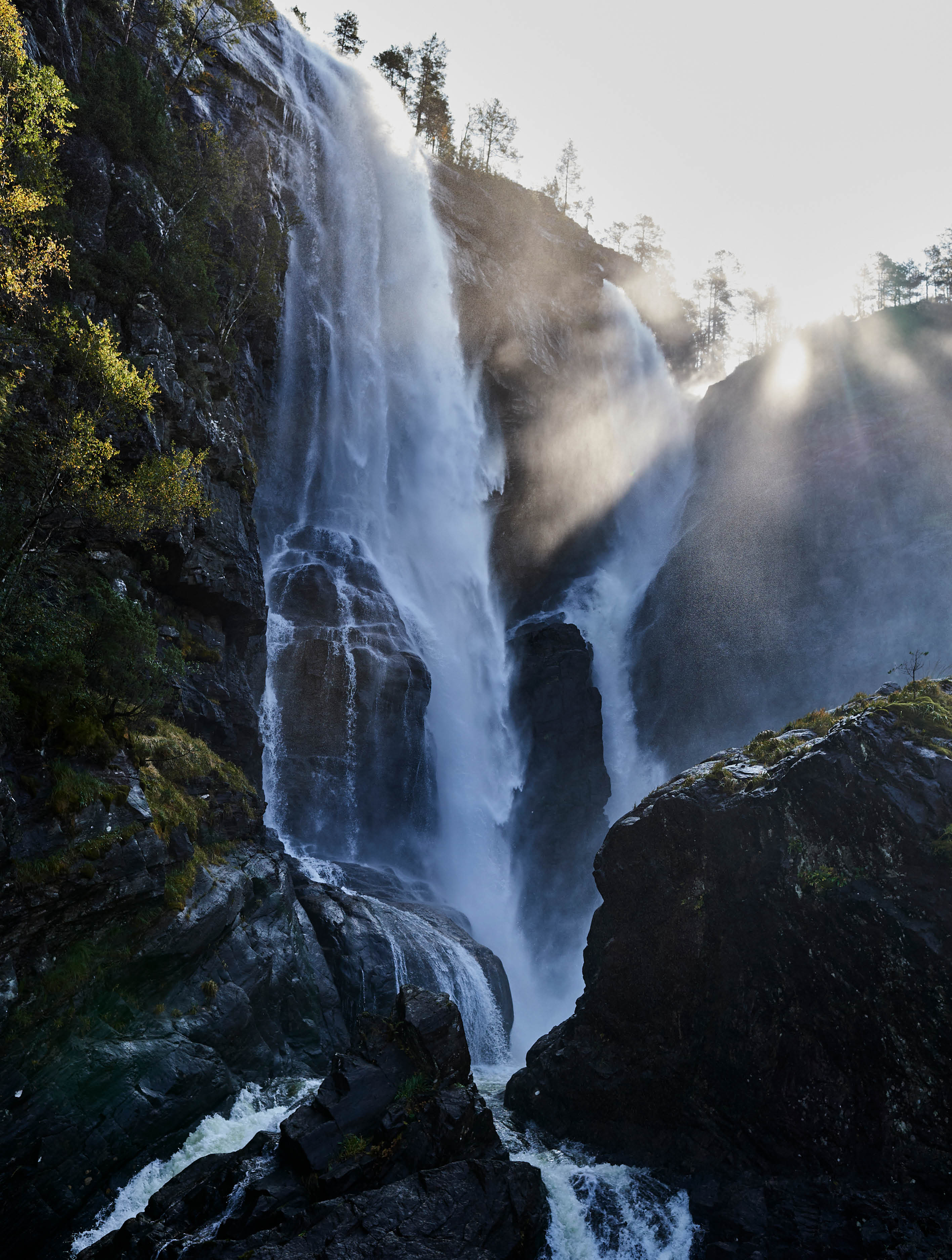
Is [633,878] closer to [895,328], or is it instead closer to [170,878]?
[170,878]

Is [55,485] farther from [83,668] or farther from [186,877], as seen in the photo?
[186,877]

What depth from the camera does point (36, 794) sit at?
42.1ft

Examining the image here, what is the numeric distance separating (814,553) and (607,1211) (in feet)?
117

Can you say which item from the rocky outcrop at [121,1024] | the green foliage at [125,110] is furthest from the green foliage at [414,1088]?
the green foliage at [125,110]

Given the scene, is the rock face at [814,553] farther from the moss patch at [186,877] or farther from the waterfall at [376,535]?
the moss patch at [186,877]

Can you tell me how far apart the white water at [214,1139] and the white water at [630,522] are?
25117mm

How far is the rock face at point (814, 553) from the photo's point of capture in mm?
37344

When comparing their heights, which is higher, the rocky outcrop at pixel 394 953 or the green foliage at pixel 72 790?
the green foliage at pixel 72 790

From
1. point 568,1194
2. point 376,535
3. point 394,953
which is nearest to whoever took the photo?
point 568,1194

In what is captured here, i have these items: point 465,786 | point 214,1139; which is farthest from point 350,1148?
point 465,786

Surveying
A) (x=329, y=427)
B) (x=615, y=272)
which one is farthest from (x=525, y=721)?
(x=615, y=272)

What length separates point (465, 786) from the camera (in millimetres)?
35375

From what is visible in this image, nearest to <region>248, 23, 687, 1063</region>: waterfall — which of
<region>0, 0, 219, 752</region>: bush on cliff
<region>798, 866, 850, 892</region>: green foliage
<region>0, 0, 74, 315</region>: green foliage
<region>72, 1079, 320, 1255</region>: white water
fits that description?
<region>72, 1079, 320, 1255</region>: white water

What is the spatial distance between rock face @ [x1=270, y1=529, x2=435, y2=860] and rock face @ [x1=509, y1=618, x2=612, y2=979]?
6.62 metres
